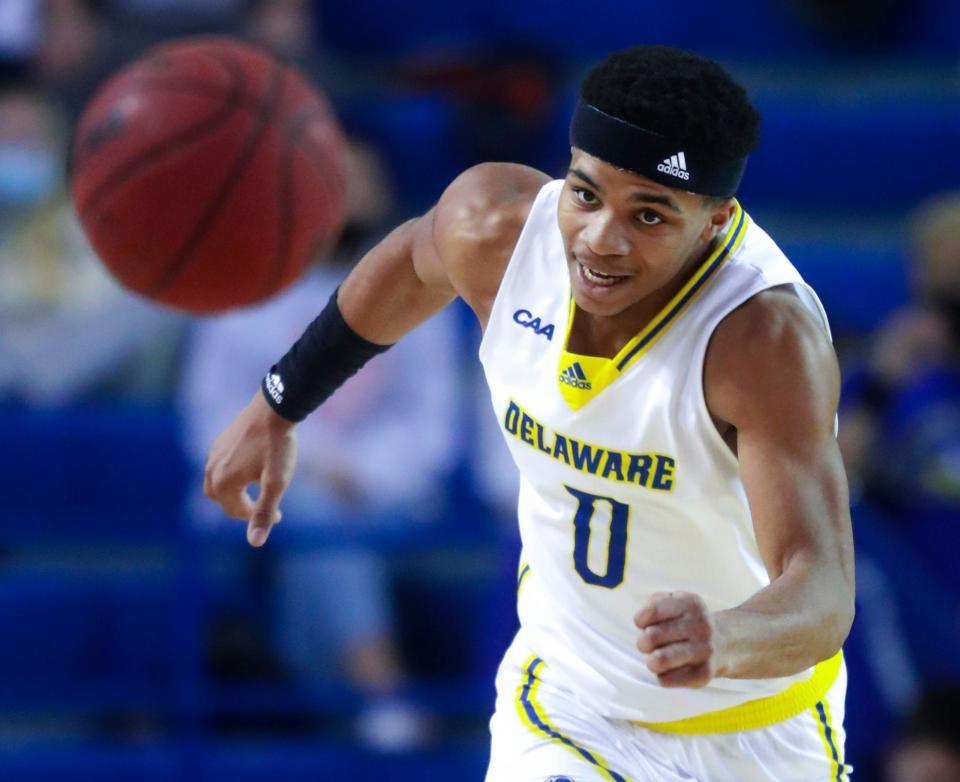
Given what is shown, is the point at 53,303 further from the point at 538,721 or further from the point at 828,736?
the point at 828,736

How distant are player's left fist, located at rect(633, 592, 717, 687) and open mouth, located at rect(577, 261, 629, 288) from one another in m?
0.83

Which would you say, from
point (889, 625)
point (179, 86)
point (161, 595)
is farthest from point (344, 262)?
point (889, 625)

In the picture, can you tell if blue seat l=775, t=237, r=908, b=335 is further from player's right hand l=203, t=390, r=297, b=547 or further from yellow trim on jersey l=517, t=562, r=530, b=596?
player's right hand l=203, t=390, r=297, b=547

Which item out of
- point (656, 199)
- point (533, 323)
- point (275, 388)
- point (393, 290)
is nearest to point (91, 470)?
point (275, 388)

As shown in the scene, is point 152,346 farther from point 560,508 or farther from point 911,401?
point 560,508

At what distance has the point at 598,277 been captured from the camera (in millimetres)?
2980

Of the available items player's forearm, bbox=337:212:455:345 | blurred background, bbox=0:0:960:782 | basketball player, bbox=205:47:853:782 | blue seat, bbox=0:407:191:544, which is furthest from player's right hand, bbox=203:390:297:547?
blue seat, bbox=0:407:191:544

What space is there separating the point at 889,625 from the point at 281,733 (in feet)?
7.69

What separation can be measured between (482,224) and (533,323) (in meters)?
0.27

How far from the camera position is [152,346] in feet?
21.9

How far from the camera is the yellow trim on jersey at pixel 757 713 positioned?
3322mm

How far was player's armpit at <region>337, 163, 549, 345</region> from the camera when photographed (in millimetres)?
3377

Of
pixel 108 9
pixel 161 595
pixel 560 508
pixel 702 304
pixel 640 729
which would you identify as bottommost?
pixel 640 729

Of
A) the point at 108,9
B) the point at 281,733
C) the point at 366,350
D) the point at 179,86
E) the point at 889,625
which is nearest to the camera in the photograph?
the point at 366,350
